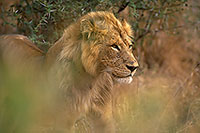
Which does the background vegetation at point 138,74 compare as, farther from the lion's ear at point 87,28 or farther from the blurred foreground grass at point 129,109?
the lion's ear at point 87,28

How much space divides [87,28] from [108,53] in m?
0.26

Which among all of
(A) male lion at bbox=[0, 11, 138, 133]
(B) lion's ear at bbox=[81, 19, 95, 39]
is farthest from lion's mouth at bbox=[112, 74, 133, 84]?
(B) lion's ear at bbox=[81, 19, 95, 39]

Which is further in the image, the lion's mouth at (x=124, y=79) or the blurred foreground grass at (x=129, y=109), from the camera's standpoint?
the lion's mouth at (x=124, y=79)

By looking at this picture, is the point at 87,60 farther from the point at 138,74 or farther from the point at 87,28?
the point at 138,74

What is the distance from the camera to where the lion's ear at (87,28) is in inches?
102

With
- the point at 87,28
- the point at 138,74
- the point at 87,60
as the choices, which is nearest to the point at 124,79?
the point at 87,60

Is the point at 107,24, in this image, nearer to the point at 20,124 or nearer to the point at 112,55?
the point at 112,55

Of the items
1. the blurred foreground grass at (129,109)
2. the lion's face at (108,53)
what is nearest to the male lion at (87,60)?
the lion's face at (108,53)

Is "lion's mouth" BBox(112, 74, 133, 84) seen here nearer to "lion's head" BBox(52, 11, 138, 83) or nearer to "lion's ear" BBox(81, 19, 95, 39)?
"lion's head" BBox(52, 11, 138, 83)

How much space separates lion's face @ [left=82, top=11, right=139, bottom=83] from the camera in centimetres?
257

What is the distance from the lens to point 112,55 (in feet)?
8.57

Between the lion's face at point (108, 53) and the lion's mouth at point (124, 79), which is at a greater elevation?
the lion's face at point (108, 53)

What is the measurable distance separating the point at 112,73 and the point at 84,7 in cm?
126

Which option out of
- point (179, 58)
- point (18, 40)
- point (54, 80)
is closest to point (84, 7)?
point (18, 40)
